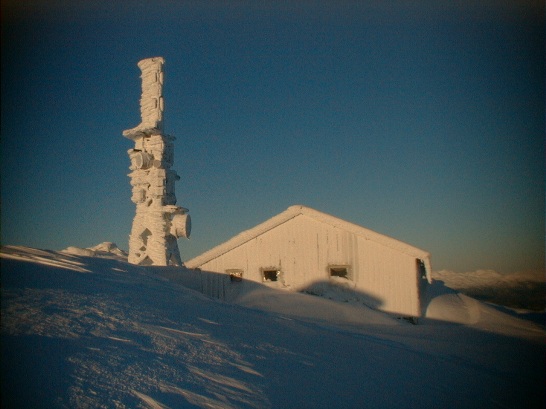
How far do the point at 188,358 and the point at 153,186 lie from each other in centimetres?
1564

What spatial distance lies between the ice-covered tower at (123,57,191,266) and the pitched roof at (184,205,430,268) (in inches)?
205

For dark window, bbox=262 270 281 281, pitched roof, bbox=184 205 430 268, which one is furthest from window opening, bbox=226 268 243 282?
dark window, bbox=262 270 281 281

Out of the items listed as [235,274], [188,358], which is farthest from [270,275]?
[188,358]

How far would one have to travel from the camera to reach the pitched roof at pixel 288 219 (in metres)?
11.5

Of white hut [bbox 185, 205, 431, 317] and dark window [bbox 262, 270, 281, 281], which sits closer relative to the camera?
white hut [bbox 185, 205, 431, 317]

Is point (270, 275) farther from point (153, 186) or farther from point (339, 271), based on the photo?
point (153, 186)

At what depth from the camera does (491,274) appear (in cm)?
3625

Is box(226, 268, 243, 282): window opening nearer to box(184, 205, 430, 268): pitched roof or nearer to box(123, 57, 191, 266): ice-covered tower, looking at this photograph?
box(184, 205, 430, 268): pitched roof

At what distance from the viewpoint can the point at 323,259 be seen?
1231 centimetres

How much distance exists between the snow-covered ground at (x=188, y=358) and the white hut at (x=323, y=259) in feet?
15.3

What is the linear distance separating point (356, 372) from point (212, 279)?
950cm

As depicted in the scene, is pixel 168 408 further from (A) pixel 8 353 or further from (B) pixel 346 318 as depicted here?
(B) pixel 346 318

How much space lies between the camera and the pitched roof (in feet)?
37.9

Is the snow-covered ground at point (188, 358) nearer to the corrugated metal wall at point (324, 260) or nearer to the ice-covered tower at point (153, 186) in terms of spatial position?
the corrugated metal wall at point (324, 260)
